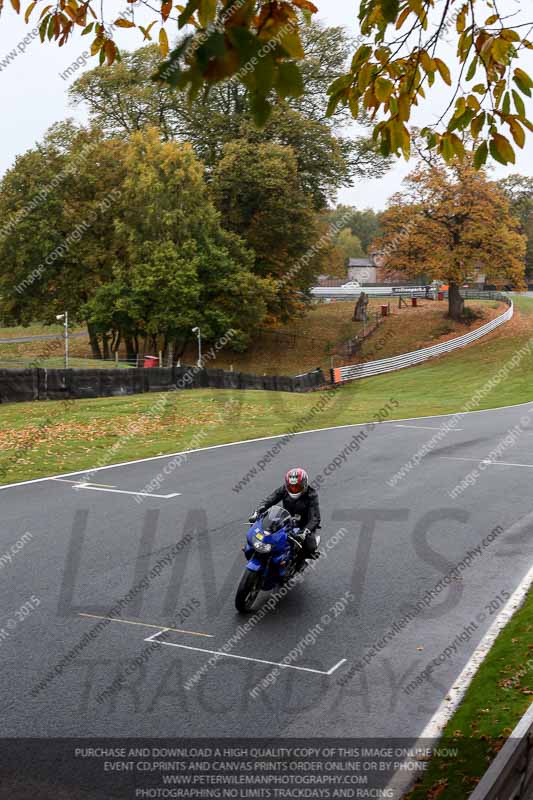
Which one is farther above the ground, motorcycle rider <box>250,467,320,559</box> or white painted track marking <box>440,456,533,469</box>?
motorcycle rider <box>250,467,320,559</box>

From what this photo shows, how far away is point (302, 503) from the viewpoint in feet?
35.6

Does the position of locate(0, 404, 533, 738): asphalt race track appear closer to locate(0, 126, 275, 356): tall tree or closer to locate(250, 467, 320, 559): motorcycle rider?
locate(250, 467, 320, 559): motorcycle rider

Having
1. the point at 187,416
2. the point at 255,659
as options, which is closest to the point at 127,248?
the point at 187,416

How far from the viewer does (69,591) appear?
1017 cm

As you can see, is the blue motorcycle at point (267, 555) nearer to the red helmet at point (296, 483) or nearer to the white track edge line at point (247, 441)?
the red helmet at point (296, 483)

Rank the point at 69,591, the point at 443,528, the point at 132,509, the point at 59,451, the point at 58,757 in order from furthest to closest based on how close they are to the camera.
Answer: the point at 59,451, the point at 132,509, the point at 443,528, the point at 69,591, the point at 58,757

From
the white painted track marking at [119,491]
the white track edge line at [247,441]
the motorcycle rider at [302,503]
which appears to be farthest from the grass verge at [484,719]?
the white track edge line at [247,441]

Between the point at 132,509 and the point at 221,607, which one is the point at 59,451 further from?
the point at 221,607

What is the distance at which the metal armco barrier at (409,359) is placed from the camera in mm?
47725

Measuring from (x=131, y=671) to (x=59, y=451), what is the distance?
1367cm

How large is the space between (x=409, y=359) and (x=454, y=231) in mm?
9284

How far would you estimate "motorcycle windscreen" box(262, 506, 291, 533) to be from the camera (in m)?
9.83

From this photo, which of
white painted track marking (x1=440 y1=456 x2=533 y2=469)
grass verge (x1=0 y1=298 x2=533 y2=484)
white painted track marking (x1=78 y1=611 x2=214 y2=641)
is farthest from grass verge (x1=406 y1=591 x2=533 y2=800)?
grass verge (x1=0 y1=298 x2=533 y2=484)

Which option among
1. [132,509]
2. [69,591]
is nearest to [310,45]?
[132,509]
